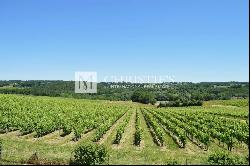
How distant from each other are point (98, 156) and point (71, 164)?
2765 millimetres

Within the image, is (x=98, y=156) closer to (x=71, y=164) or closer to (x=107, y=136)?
(x=71, y=164)

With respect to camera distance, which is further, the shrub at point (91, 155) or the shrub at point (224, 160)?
the shrub at point (91, 155)

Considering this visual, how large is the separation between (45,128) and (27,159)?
1660 cm

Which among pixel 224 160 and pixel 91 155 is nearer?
pixel 224 160

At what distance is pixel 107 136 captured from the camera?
48562 millimetres

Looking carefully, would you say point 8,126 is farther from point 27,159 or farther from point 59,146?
point 27,159

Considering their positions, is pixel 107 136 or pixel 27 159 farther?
pixel 107 136

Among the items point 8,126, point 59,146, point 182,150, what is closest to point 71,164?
point 59,146

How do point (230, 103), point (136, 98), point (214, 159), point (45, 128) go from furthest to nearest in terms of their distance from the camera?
point (136, 98) → point (230, 103) → point (45, 128) → point (214, 159)

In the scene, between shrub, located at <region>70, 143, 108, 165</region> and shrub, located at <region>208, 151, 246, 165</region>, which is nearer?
shrub, located at <region>208, 151, 246, 165</region>

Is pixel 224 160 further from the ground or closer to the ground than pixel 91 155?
further from the ground

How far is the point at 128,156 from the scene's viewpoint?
35.9 m

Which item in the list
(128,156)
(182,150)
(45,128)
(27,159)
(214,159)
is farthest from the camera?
(45,128)

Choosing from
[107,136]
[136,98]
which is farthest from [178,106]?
[107,136]
